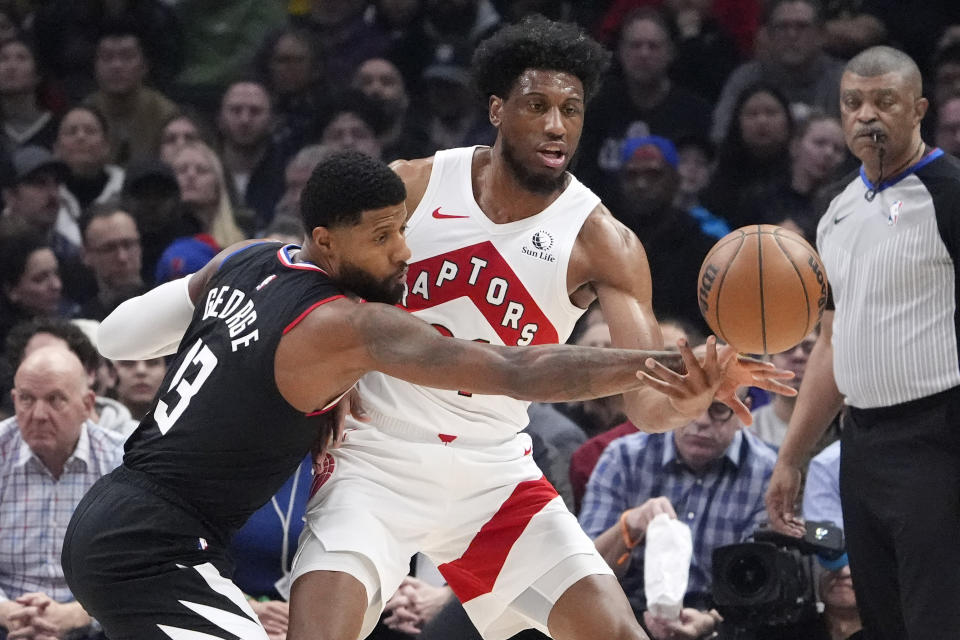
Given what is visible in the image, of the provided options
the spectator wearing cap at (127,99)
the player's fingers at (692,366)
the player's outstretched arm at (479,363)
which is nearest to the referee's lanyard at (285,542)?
the player's outstretched arm at (479,363)

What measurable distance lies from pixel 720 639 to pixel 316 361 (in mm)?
2711

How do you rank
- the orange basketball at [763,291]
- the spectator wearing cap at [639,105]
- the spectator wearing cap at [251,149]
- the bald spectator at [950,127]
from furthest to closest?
1. the spectator wearing cap at [251,149]
2. the spectator wearing cap at [639,105]
3. the bald spectator at [950,127]
4. the orange basketball at [763,291]

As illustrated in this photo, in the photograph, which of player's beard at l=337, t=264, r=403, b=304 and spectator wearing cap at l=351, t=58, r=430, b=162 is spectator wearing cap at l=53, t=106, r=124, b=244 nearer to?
spectator wearing cap at l=351, t=58, r=430, b=162

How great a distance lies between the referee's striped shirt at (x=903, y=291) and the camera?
17.0 ft

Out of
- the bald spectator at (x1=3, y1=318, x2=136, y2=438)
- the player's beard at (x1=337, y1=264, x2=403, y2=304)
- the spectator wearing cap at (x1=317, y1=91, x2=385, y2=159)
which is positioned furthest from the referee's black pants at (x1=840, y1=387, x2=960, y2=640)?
the spectator wearing cap at (x1=317, y1=91, x2=385, y2=159)

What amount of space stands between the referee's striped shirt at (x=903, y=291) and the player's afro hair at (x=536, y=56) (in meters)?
1.19

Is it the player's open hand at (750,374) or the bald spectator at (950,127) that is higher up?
the bald spectator at (950,127)

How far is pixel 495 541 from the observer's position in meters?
4.68

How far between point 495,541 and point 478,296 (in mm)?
801

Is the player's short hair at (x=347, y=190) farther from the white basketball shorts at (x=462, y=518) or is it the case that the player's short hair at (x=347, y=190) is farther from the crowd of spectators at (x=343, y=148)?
the crowd of spectators at (x=343, y=148)

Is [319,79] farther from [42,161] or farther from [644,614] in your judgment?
[644,614]

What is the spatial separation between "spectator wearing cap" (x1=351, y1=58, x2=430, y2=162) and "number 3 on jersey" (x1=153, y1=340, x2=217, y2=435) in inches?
225

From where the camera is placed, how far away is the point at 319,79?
10750mm

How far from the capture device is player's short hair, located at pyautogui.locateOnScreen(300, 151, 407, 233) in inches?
161
